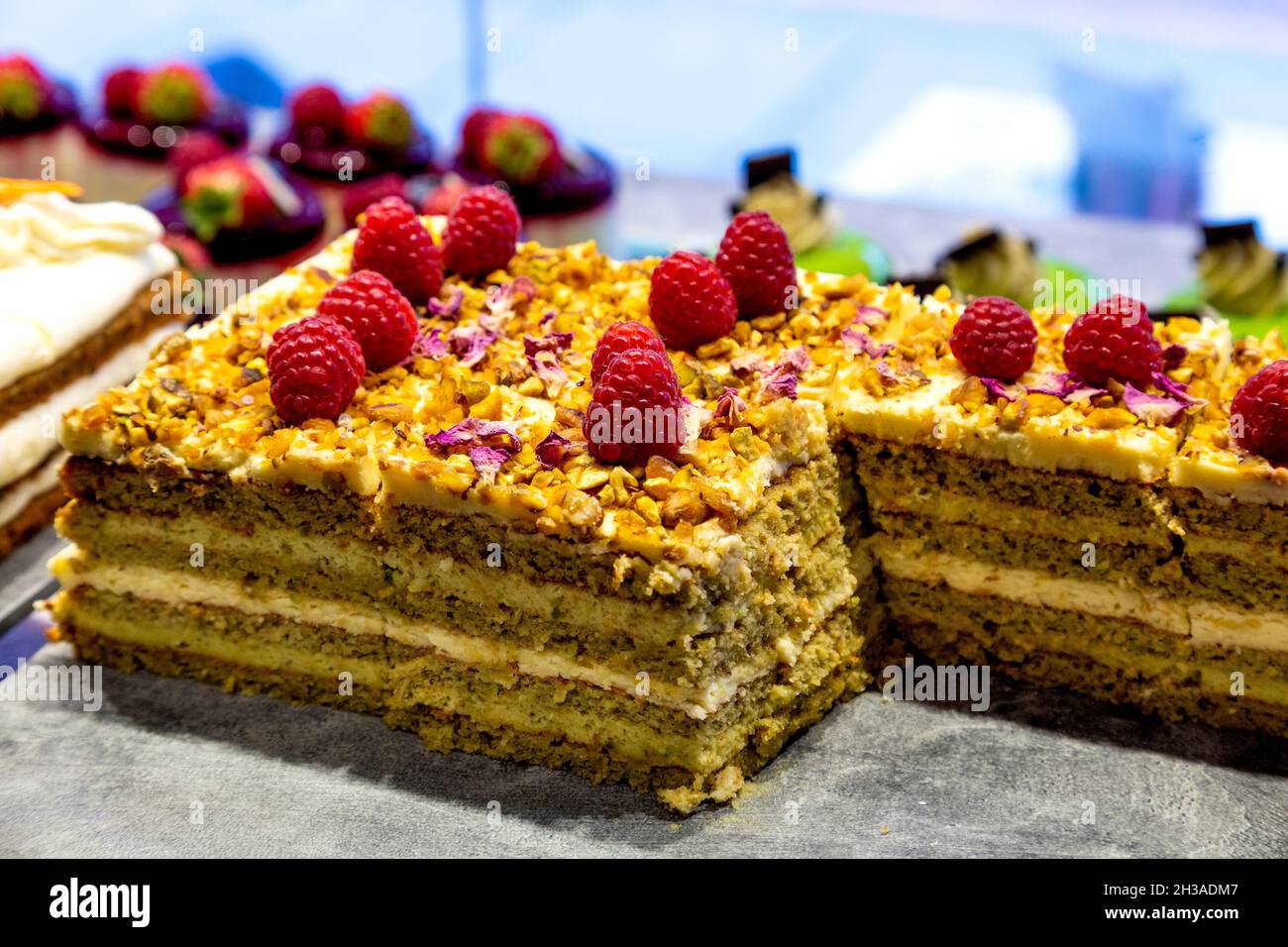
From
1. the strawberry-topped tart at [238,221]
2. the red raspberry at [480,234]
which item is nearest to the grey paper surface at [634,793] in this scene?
the red raspberry at [480,234]

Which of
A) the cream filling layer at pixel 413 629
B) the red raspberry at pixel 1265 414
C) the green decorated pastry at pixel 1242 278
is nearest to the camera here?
the red raspberry at pixel 1265 414

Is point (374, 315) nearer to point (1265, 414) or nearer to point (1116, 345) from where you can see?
point (1116, 345)

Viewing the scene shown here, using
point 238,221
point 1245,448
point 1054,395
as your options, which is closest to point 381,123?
point 238,221

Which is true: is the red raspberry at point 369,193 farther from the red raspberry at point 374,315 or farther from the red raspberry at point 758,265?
the red raspberry at point 758,265

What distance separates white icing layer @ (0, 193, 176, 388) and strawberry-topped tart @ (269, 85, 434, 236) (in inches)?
51.6

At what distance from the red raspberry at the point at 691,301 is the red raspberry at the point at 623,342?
0.35 meters

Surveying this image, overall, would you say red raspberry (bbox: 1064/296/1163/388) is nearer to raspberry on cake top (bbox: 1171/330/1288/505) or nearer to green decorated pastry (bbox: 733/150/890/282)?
raspberry on cake top (bbox: 1171/330/1288/505)

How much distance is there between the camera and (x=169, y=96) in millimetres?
6703

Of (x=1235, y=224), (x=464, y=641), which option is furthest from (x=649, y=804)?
(x=1235, y=224)

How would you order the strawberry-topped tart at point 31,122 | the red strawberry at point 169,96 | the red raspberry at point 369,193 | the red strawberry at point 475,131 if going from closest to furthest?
1. the red raspberry at point 369,193
2. the red strawberry at point 475,131
3. the red strawberry at point 169,96
4. the strawberry-topped tart at point 31,122

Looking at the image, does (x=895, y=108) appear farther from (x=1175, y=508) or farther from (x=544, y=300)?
(x=1175, y=508)

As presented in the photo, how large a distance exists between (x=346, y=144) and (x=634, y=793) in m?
3.79

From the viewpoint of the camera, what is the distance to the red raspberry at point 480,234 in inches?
175

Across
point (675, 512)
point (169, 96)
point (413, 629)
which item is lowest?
point (413, 629)
